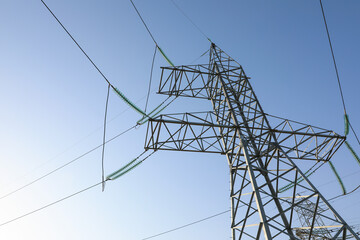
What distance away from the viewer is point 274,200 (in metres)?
7.25

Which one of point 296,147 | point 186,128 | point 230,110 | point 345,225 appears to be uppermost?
point 230,110

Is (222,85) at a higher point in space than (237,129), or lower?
higher

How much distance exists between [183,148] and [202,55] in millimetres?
8346

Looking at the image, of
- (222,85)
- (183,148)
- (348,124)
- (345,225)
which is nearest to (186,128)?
(183,148)

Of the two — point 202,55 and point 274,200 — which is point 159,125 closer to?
point 274,200

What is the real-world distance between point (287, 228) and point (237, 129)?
3580 millimetres

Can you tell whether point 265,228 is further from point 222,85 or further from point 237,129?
point 222,85

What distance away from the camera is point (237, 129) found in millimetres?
8492

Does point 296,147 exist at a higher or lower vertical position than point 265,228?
higher

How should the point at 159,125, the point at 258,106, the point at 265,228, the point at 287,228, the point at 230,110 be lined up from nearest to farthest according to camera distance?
the point at 265,228
the point at 287,228
the point at 159,125
the point at 230,110
the point at 258,106

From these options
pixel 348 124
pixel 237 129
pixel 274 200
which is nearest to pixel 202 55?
pixel 237 129

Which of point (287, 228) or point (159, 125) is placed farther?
point (159, 125)

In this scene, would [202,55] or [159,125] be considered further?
[202,55]

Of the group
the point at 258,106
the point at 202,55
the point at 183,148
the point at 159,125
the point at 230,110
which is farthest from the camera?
the point at 202,55
